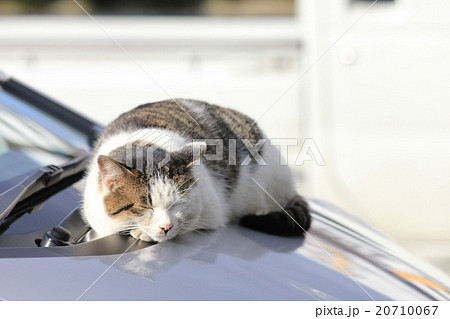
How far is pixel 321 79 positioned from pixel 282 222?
2978 millimetres

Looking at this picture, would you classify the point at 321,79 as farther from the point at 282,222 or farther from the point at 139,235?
the point at 139,235

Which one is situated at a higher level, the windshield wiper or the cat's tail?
the windshield wiper

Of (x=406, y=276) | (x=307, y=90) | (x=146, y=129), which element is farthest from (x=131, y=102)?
(x=406, y=276)

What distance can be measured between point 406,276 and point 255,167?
0.71 metres

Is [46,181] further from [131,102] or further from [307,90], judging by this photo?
[307,90]

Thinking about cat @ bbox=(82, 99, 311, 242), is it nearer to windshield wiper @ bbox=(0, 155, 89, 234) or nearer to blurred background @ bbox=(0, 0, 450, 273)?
windshield wiper @ bbox=(0, 155, 89, 234)

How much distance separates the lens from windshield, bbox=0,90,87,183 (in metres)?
1.96

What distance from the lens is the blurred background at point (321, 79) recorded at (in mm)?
4391

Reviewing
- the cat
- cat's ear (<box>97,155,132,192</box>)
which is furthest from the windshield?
cat's ear (<box>97,155,132,192</box>)

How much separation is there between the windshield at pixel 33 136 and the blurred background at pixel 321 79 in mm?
2347

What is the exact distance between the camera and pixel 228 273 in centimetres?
132

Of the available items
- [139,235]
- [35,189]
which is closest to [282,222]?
[139,235]

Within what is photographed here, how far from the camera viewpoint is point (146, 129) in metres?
1.93

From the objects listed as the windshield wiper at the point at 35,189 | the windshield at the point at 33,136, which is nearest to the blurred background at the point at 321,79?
the windshield at the point at 33,136
